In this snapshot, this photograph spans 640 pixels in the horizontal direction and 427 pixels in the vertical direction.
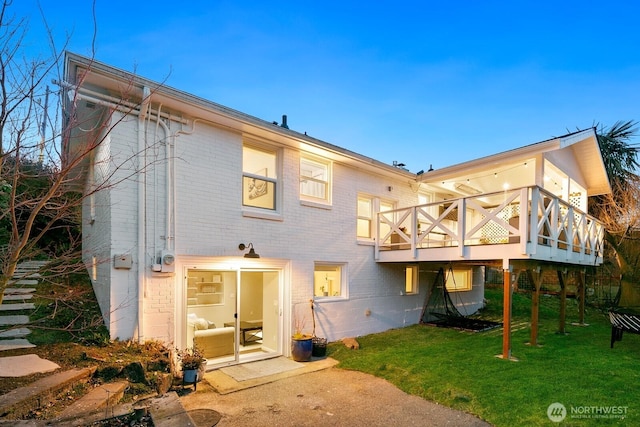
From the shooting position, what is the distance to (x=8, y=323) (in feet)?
21.5

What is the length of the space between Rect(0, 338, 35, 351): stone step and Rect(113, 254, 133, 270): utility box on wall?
171 cm

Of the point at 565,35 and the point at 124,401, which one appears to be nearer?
the point at 124,401

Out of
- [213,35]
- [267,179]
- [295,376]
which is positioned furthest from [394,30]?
[295,376]

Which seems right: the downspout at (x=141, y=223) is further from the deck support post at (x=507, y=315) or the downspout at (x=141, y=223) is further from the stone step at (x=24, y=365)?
the deck support post at (x=507, y=315)

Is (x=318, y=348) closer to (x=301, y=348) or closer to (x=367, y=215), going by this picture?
(x=301, y=348)

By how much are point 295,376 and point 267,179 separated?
13.7ft

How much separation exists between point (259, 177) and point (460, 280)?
32.9 feet

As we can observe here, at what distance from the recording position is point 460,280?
14.3 m

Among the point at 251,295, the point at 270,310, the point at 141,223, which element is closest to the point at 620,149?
the point at 270,310

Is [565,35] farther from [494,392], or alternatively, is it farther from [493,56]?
[494,392]

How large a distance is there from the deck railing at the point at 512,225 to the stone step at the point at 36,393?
764cm

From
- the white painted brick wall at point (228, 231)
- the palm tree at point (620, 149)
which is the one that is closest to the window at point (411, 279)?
the white painted brick wall at point (228, 231)

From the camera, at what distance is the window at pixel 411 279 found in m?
11.8

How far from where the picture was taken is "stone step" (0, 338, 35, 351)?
5.44 metres
